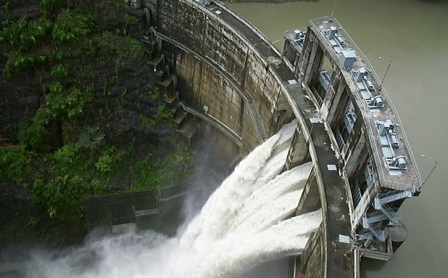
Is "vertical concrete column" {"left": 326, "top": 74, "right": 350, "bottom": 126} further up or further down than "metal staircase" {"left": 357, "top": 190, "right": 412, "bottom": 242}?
further up

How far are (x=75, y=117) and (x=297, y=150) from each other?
12.3 metres

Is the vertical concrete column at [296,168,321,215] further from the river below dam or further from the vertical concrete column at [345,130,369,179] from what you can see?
the river below dam

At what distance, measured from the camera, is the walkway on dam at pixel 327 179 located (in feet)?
43.1

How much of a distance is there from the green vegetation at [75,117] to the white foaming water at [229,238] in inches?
112

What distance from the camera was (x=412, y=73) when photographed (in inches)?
850

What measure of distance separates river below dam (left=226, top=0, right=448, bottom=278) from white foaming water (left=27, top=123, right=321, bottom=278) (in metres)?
3.56

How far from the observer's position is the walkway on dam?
13125mm

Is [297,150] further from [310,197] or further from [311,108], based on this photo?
[310,197]

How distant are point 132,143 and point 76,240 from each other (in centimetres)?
608

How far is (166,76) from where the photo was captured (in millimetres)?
24250

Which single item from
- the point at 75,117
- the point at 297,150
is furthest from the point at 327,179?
the point at 75,117

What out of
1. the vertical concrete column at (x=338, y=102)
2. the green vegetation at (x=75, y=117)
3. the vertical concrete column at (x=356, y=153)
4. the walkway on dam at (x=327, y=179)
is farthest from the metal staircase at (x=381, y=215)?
the green vegetation at (x=75, y=117)

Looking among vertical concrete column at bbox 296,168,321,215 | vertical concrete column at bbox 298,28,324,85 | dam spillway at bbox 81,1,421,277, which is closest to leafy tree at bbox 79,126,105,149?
dam spillway at bbox 81,1,421,277

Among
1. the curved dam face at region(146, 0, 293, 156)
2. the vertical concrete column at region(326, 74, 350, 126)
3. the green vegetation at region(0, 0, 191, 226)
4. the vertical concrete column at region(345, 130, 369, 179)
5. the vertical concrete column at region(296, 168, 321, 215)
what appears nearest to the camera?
the vertical concrete column at region(345, 130, 369, 179)
